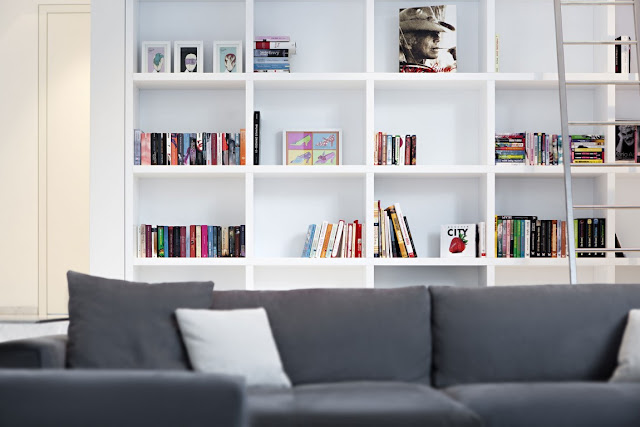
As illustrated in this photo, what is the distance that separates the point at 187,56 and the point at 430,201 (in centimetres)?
180

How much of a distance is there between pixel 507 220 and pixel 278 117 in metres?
1.60

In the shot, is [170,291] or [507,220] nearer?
[170,291]

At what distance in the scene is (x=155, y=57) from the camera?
15.4ft

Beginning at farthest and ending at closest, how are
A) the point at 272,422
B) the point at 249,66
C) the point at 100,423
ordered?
the point at 249,66 < the point at 272,422 < the point at 100,423

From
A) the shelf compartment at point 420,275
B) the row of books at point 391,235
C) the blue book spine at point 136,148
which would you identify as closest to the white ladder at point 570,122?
the shelf compartment at point 420,275

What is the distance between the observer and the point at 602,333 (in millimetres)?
2893

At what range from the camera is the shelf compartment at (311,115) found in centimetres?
489

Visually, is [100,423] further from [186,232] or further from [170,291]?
[186,232]

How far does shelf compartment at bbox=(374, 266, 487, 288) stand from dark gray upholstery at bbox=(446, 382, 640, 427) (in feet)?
7.83

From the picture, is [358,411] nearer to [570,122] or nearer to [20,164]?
[570,122]

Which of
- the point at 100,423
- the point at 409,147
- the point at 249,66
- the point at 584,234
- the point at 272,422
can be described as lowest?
the point at 272,422

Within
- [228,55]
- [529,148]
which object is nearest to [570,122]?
[529,148]

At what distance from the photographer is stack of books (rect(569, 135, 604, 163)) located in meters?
4.65

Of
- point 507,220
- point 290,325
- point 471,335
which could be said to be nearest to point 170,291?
point 290,325
